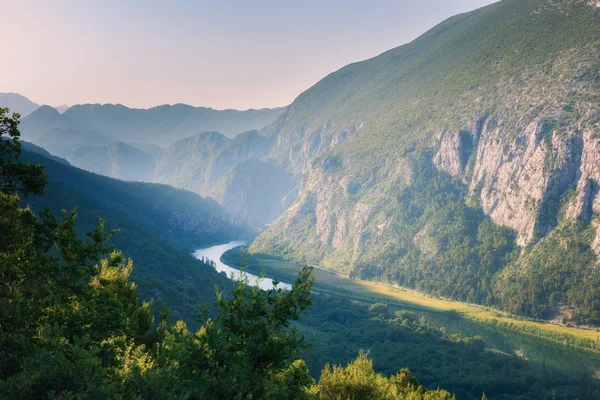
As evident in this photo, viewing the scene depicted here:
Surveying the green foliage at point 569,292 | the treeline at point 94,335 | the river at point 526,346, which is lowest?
the river at point 526,346

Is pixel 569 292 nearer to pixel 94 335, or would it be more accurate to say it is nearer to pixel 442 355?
pixel 442 355

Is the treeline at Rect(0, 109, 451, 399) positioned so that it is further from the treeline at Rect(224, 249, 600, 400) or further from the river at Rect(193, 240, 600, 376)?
the river at Rect(193, 240, 600, 376)

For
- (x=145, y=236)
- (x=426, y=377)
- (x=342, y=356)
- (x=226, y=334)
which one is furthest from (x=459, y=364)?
(x=145, y=236)

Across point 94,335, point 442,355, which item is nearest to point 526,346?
point 442,355

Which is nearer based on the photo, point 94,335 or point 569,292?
point 94,335

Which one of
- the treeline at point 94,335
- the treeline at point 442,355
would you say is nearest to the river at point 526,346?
the treeline at point 442,355

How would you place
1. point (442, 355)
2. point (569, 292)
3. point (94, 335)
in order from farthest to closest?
point (569, 292), point (442, 355), point (94, 335)

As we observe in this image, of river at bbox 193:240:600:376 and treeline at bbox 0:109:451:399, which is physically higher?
treeline at bbox 0:109:451:399

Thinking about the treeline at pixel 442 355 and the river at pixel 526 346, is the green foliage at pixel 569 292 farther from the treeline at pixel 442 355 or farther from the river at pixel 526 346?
the river at pixel 526 346

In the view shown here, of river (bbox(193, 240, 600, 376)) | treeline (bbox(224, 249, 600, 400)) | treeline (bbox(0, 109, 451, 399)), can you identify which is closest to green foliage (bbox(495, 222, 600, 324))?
treeline (bbox(224, 249, 600, 400))
